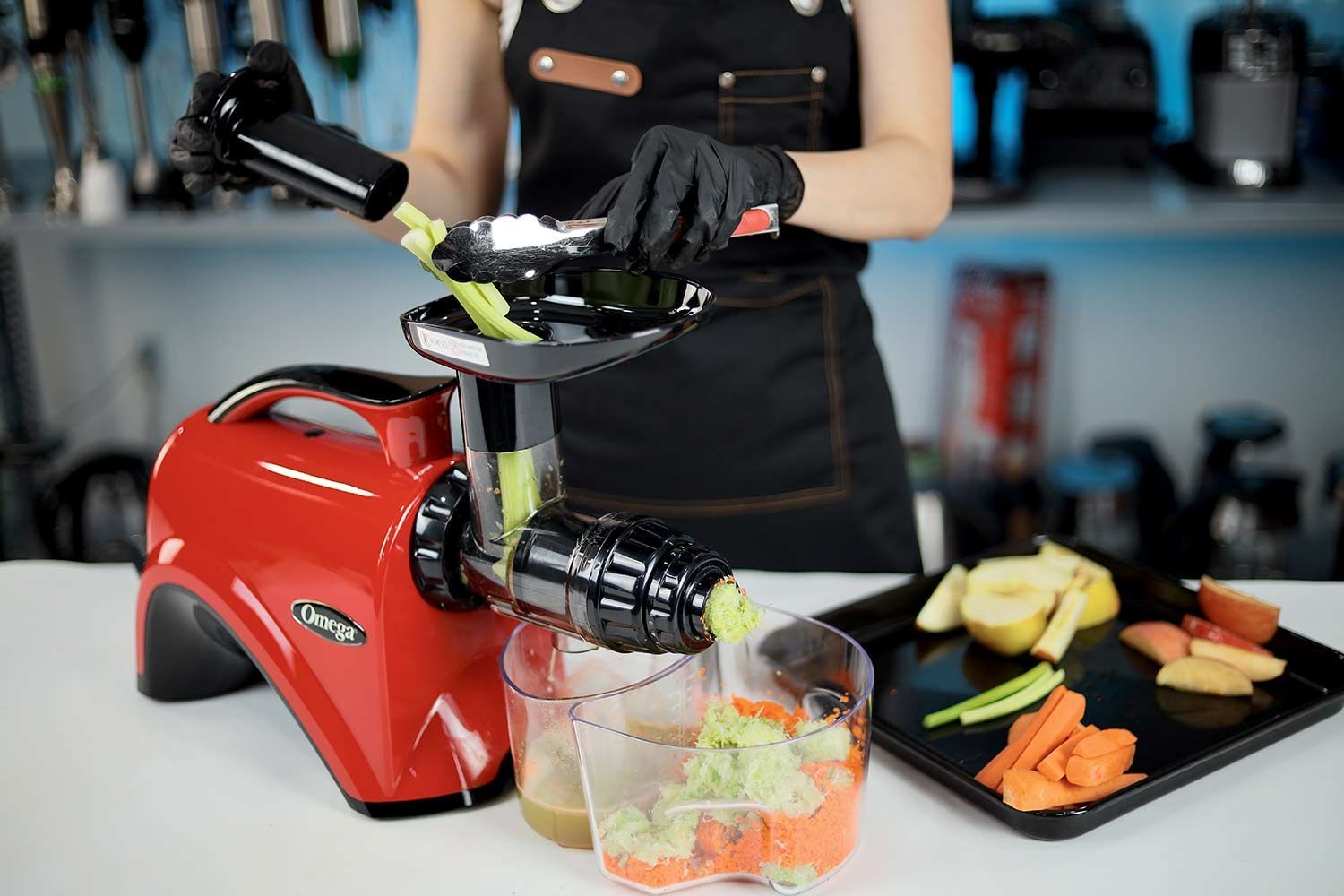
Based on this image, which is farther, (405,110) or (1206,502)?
(405,110)

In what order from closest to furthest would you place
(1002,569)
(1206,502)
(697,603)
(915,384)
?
(697,603) < (1002,569) < (1206,502) < (915,384)

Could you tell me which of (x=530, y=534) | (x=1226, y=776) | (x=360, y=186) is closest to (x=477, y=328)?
(x=530, y=534)

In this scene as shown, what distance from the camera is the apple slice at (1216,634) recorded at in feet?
3.24

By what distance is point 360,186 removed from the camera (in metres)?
0.93

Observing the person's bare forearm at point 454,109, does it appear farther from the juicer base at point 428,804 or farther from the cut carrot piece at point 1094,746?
the cut carrot piece at point 1094,746

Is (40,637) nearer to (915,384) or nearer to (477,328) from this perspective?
(477,328)

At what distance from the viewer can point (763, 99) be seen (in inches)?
54.9

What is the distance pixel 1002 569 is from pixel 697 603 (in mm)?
433

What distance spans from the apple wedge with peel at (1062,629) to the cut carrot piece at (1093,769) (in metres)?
0.17

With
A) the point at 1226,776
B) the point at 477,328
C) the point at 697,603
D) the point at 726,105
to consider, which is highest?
the point at 726,105

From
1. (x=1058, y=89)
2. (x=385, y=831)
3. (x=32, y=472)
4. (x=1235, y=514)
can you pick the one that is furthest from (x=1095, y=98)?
(x=32, y=472)

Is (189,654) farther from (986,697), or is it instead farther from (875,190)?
(875,190)

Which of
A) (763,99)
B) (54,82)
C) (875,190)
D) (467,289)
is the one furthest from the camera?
(54,82)

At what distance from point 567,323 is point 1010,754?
16.4 inches
